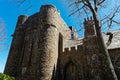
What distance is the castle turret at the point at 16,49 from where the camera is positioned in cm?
1381

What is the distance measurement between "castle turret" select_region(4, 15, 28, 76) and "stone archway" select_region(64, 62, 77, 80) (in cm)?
573

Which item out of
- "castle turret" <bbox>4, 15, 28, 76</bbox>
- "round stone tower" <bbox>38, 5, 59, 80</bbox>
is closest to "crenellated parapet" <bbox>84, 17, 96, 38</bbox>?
"round stone tower" <bbox>38, 5, 59, 80</bbox>

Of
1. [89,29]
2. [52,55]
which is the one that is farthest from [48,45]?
[89,29]

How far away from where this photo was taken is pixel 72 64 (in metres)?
12.8

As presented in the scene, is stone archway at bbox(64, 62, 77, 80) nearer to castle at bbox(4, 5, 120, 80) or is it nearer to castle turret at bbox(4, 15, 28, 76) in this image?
castle at bbox(4, 5, 120, 80)

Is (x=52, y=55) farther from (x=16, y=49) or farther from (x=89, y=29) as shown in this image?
(x=16, y=49)

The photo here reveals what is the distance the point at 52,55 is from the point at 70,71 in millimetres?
2528

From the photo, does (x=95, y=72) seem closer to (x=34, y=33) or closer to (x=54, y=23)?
(x=54, y=23)

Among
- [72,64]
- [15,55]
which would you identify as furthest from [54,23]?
[15,55]

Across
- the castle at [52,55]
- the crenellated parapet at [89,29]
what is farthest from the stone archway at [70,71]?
the crenellated parapet at [89,29]

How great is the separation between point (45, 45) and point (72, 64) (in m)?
3.47

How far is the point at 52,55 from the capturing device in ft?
39.5

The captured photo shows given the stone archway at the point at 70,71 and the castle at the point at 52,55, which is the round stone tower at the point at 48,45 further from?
the stone archway at the point at 70,71

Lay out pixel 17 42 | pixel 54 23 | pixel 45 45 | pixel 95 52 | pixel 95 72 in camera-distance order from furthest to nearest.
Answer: pixel 17 42, pixel 54 23, pixel 45 45, pixel 95 52, pixel 95 72
